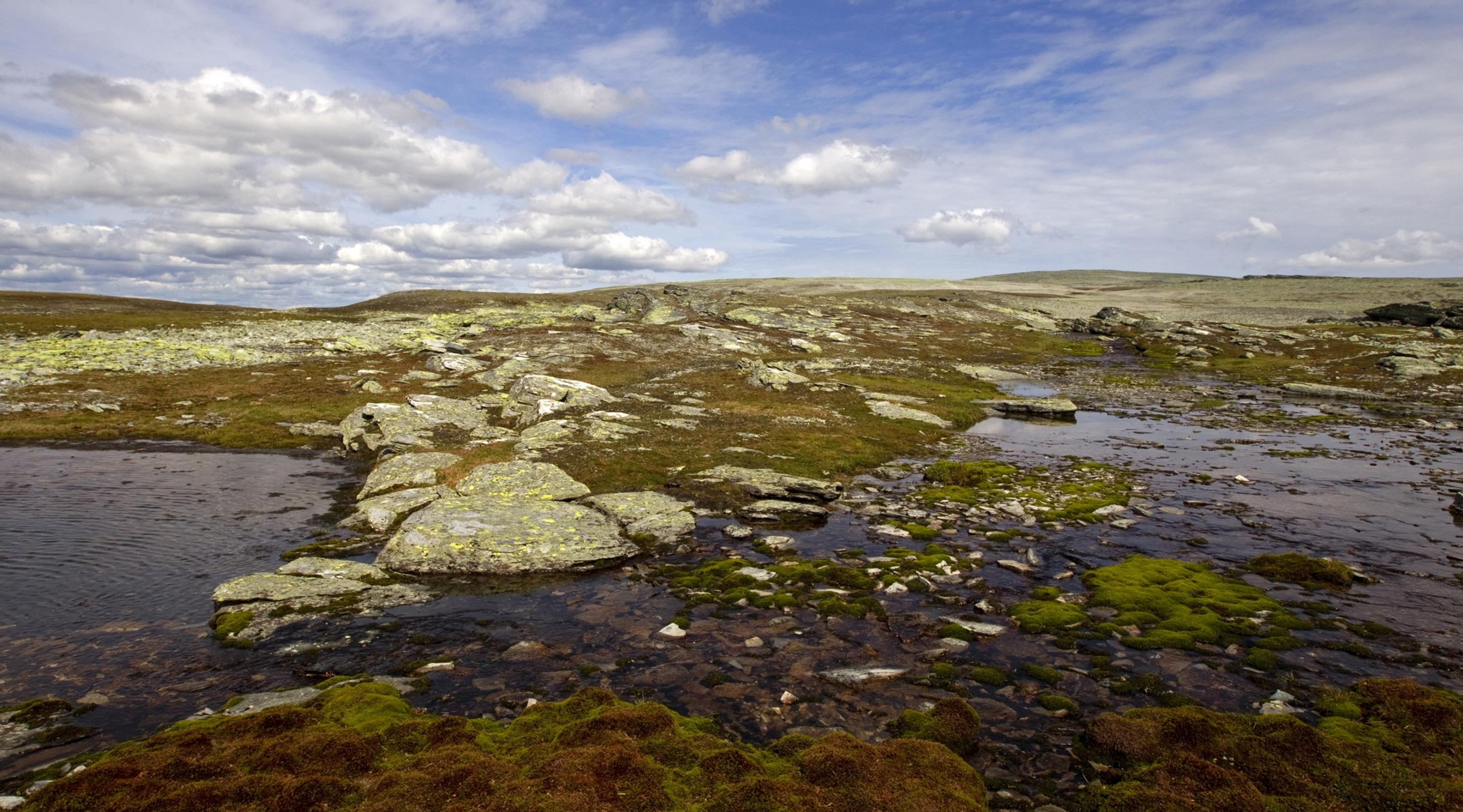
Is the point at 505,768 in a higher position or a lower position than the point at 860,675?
higher

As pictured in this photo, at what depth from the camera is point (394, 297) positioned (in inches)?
5571

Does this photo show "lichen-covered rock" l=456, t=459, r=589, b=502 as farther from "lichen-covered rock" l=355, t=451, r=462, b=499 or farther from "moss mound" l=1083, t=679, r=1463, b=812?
"moss mound" l=1083, t=679, r=1463, b=812

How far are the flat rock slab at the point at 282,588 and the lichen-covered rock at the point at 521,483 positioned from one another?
20.0 ft

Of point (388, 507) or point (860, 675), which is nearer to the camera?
point (860, 675)

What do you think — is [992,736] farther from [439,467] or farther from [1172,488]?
[439,467]

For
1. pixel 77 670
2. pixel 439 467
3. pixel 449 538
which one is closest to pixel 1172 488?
pixel 449 538

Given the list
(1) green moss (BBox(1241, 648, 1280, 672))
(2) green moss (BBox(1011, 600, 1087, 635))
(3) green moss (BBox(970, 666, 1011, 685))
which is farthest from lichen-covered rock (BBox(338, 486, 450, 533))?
(1) green moss (BBox(1241, 648, 1280, 672))

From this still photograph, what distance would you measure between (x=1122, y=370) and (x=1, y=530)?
86.1m

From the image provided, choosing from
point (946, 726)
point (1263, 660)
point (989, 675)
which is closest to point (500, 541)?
point (946, 726)

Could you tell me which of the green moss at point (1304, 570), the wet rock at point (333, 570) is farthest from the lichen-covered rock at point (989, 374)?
the wet rock at point (333, 570)

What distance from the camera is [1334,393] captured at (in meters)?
51.1

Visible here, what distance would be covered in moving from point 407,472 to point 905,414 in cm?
3049

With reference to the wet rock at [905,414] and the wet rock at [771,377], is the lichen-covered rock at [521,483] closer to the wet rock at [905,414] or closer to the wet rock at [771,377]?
the wet rock at [905,414]

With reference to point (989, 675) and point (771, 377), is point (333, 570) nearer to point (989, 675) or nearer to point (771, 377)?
point (989, 675)
